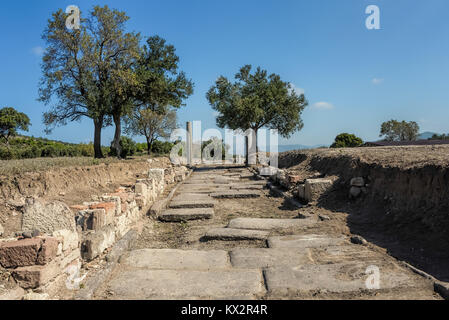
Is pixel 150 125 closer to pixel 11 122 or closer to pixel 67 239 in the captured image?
pixel 11 122

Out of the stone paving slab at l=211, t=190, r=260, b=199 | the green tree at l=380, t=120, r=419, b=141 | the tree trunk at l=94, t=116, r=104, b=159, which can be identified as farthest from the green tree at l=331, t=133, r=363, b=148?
the stone paving slab at l=211, t=190, r=260, b=199

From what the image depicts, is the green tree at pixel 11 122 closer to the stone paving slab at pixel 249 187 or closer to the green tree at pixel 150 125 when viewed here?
the green tree at pixel 150 125

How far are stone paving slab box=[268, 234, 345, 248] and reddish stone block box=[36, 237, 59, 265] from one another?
2.66m

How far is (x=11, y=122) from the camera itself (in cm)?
3150

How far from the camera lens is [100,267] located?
339cm

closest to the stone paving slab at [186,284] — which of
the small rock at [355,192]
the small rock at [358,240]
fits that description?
the small rock at [358,240]

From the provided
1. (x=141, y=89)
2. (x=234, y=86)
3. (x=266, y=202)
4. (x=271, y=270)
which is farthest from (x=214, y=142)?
(x=271, y=270)

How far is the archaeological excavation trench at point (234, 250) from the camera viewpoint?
9.14 feet

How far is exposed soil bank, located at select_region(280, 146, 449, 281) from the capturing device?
12.1ft

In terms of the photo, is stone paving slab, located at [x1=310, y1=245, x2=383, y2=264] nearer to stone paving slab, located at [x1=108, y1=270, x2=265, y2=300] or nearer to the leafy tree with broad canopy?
stone paving slab, located at [x1=108, y1=270, x2=265, y2=300]

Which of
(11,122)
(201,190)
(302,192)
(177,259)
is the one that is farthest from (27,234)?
(11,122)

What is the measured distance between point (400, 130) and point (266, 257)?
→ 3484 centimetres

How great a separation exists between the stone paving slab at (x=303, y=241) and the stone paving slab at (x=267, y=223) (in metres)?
0.56
